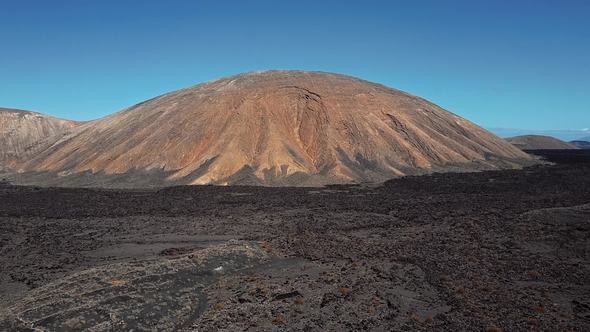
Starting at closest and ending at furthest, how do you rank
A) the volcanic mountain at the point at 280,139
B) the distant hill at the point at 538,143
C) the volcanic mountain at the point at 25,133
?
the volcanic mountain at the point at 280,139
the volcanic mountain at the point at 25,133
the distant hill at the point at 538,143

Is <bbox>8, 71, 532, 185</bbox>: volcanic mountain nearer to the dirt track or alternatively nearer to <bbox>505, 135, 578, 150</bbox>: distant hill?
the dirt track

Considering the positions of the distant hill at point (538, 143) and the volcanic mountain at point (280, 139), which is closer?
the volcanic mountain at point (280, 139)

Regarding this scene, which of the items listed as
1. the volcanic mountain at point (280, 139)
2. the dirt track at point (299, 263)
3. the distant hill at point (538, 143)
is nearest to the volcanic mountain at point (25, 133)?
the volcanic mountain at point (280, 139)

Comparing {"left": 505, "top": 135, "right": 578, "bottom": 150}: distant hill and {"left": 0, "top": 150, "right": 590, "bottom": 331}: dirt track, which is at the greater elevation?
{"left": 505, "top": 135, "right": 578, "bottom": 150}: distant hill

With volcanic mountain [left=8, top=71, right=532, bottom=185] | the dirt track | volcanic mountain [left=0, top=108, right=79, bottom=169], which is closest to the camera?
the dirt track

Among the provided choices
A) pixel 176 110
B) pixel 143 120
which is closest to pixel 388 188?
pixel 176 110

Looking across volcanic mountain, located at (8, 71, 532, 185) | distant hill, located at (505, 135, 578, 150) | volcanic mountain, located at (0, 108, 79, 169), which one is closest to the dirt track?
volcanic mountain, located at (8, 71, 532, 185)

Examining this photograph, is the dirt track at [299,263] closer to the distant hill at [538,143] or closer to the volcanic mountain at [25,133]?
the volcanic mountain at [25,133]
